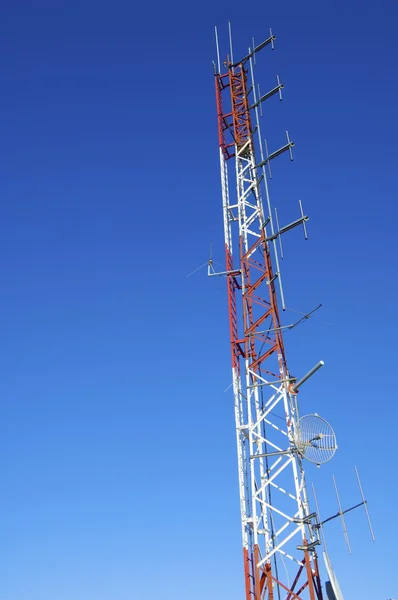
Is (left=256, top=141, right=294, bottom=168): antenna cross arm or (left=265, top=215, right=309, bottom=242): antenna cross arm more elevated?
(left=256, top=141, right=294, bottom=168): antenna cross arm

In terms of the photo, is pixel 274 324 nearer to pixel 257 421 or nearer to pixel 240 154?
pixel 257 421

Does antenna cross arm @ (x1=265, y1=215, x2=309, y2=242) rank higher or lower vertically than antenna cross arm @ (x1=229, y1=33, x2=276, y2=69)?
lower

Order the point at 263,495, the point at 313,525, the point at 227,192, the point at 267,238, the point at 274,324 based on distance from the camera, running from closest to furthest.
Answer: the point at 313,525
the point at 263,495
the point at 274,324
the point at 267,238
the point at 227,192

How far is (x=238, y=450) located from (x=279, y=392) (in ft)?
10.4

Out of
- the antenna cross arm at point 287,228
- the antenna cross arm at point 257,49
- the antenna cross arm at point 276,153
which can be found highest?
the antenna cross arm at point 257,49

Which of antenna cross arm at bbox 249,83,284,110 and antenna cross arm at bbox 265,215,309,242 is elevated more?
antenna cross arm at bbox 249,83,284,110

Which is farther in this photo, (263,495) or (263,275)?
(263,275)

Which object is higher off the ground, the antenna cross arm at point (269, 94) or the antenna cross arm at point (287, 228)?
the antenna cross arm at point (269, 94)

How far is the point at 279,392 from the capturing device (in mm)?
25984

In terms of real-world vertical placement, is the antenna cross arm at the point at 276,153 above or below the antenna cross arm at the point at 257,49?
below

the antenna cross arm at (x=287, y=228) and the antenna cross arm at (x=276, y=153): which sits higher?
the antenna cross arm at (x=276, y=153)

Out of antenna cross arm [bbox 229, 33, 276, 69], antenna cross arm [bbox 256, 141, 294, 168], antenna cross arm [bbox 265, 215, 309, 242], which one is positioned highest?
antenna cross arm [bbox 229, 33, 276, 69]

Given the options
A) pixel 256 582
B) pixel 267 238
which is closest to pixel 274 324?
pixel 267 238

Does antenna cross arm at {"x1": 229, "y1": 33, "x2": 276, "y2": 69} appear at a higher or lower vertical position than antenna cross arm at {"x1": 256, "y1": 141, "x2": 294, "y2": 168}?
higher
